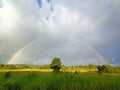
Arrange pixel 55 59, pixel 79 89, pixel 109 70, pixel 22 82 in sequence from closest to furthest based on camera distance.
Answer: pixel 79 89
pixel 22 82
pixel 109 70
pixel 55 59

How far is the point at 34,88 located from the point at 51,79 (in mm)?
1293

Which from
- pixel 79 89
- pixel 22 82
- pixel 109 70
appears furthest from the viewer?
pixel 109 70

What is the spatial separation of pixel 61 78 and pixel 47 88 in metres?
1.46

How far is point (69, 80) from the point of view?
14.1 m

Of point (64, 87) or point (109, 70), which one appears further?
point (109, 70)

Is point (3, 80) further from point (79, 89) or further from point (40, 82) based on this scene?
point (79, 89)

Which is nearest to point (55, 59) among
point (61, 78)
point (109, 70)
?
point (109, 70)

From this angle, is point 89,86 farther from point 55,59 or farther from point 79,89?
point 55,59

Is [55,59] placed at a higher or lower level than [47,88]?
higher

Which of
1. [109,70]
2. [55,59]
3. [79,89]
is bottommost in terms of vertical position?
[79,89]

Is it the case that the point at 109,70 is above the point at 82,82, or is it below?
above

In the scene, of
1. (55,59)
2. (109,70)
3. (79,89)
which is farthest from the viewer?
(55,59)

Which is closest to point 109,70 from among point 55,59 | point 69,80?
point 55,59

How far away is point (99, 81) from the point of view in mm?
13484
